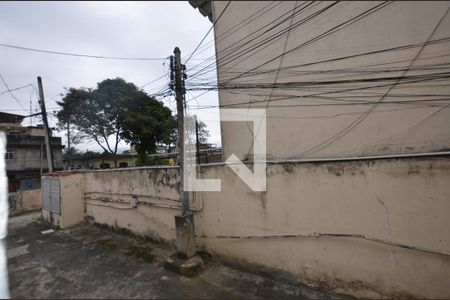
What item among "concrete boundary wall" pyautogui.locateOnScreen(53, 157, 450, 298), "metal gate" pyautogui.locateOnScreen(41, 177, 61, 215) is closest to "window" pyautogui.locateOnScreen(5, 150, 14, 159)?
"metal gate" pyautogui.locateOnScreen(41, 177, 61, 215)

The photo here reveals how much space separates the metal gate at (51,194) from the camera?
28.3 ft

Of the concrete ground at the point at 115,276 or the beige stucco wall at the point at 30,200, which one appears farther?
the beige stucco wall at the point at 30,200

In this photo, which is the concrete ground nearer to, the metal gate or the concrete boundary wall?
the concrete boundary wall

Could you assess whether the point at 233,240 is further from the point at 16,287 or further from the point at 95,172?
the point at 95,172

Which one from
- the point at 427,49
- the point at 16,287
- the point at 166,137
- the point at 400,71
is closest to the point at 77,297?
the point at 16,287

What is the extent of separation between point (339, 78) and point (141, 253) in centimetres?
584

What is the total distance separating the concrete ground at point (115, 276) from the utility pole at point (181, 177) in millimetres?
569

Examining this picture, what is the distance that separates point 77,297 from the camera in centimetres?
417

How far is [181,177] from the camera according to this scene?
17.4ft

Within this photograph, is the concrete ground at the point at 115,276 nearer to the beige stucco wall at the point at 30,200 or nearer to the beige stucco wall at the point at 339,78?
the beige stucco wall at the point at 339,78

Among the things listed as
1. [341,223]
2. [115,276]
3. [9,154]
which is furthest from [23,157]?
[341,223]

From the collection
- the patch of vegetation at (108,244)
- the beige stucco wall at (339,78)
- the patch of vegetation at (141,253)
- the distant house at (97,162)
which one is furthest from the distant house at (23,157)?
the beige stucco wall at (339,78)

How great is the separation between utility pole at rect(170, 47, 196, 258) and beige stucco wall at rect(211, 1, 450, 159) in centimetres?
102

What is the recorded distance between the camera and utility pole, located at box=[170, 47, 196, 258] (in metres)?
5.09
